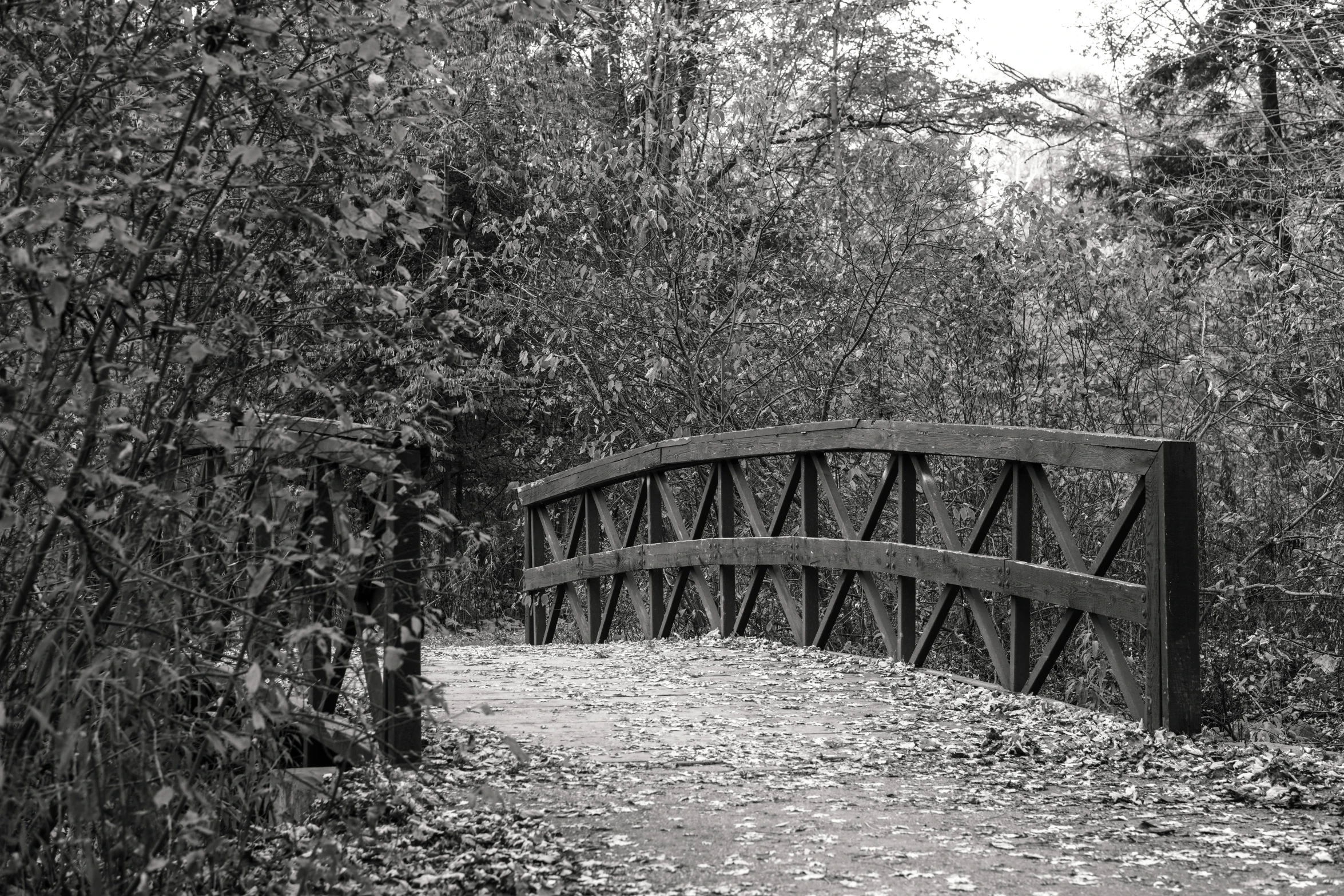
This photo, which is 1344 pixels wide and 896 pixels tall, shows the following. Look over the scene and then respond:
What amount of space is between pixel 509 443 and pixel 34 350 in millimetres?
13430

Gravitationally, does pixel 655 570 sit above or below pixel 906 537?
below

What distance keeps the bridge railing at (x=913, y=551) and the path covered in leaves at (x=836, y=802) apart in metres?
0.38

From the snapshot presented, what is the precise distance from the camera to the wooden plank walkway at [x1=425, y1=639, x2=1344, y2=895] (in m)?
3.85

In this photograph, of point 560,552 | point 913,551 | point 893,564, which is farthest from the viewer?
point 560,552

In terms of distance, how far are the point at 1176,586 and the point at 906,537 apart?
2132 mm

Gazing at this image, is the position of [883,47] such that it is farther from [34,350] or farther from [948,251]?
[34,350]

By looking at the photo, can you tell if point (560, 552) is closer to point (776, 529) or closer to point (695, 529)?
point (695, 529)

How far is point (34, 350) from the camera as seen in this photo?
2896 mm

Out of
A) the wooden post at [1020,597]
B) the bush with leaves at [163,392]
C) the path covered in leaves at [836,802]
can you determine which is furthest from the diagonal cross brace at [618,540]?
the bush with leaves at [163,392]

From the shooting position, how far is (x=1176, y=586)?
520cm

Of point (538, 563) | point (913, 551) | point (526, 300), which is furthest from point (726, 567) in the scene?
point (526, 300)

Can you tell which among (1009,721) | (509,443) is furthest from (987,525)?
(509,443)

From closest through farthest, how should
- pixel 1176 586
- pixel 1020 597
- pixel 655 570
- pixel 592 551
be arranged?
pixel 1176 586, pixel 1020 597, pixel 655 570, pixel 592 551

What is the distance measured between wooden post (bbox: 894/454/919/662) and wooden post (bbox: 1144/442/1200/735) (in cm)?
199
